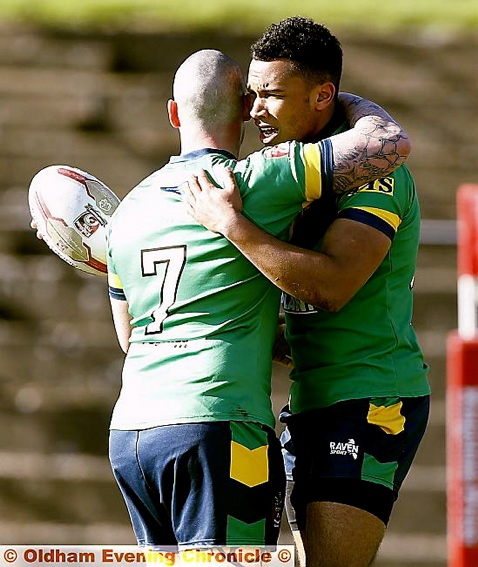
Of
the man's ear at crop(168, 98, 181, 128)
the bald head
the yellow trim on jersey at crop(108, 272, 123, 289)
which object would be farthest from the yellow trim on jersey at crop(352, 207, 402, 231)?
the yellow trim on jersey at crop(108, 272, 123, 289)

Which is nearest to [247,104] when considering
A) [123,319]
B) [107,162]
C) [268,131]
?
[268,131]

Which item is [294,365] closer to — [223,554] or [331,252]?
[331,252]

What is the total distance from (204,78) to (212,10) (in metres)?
5.55

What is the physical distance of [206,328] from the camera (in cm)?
288

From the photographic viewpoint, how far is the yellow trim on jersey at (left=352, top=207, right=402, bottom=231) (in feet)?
9.87

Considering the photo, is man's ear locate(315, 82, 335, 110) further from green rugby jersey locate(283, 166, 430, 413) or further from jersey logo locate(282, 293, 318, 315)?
jersey logo locate(282, 293, 318, 315)

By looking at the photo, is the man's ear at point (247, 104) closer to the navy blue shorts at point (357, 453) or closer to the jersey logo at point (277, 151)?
the jersey logo at point (277, 151)

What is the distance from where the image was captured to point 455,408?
5230mm

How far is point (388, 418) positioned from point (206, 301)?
562mm

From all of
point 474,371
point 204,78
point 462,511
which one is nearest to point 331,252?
point 204,78

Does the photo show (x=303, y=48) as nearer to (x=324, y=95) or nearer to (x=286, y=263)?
(x=324, y=95)

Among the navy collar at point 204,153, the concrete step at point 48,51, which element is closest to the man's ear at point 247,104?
the navy collar at point 204,153

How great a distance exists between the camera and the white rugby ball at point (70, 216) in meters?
3.35

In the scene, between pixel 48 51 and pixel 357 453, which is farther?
pixel 48 51
